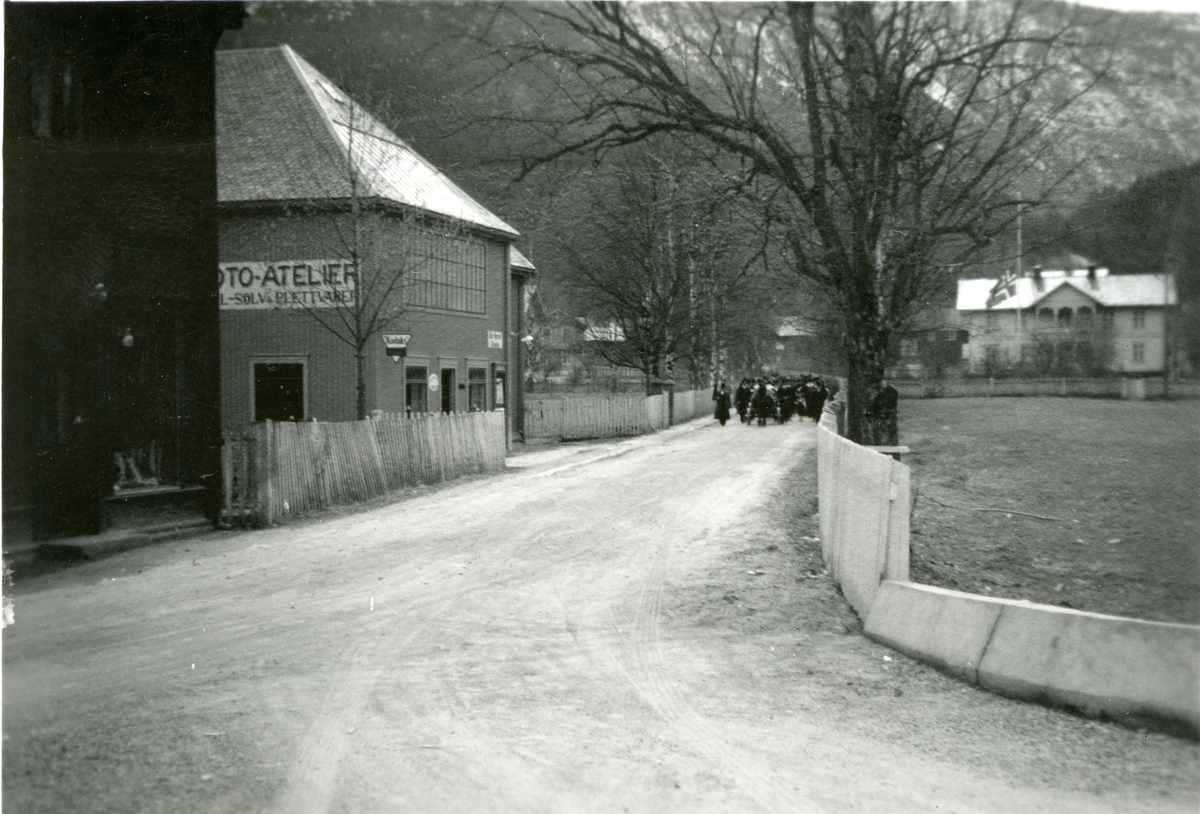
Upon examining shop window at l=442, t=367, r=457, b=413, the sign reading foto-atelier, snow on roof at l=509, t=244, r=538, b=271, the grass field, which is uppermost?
snow on roof at l=509, t=244, r=538, b=271

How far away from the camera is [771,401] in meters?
43.9

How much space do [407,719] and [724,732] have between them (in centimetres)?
175

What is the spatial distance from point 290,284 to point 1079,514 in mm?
14906

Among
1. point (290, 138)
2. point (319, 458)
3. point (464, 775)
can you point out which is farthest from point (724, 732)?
point (290, 138)

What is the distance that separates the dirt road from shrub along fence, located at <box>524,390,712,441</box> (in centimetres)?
2487

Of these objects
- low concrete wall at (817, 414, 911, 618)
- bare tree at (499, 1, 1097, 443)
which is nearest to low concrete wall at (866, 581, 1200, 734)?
low concrete wall at (817, 414, 911, 618)

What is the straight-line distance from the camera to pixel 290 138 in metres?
19.1

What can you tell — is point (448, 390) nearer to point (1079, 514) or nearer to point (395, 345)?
point (395, 345)

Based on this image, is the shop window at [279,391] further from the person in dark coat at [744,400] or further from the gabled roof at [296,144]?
the person in dark coat at [744,400]

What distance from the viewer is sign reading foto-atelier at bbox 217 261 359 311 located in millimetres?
20094

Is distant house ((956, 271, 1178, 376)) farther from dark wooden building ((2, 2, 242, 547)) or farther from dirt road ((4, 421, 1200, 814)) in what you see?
dark wooden building ((2, 2, 242, 547))

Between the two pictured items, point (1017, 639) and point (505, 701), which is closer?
point (1017, 639)

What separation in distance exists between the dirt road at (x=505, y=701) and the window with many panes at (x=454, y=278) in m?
14.0

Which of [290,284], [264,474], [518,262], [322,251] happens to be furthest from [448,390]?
[264,474]
